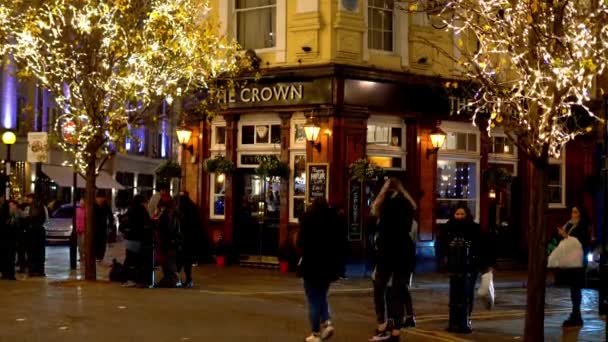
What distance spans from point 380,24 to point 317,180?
4.17m

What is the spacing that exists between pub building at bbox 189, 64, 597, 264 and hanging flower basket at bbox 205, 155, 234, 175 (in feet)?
0.92

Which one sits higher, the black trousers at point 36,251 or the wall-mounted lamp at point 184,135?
the wall-mounted lamp at point 184,135

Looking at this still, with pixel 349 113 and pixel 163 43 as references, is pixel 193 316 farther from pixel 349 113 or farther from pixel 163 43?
pixel 349 113

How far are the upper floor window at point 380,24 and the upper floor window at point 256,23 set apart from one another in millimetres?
2268

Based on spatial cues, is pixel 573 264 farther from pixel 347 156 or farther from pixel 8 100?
pixel 8 100

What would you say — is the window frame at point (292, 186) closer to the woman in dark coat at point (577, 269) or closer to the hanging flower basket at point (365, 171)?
the hanging flower basket at point (365, 171)

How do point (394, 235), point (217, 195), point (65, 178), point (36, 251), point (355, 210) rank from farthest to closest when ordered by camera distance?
point (65, 178) < point (217, 195) < point (355, 210) < point (36, 251) < point (394, 235)

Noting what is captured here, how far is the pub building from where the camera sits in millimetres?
21719

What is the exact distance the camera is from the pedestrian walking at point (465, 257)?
12445 mm

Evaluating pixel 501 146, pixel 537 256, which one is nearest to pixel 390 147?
pixel 501 146

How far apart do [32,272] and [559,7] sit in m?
13.0

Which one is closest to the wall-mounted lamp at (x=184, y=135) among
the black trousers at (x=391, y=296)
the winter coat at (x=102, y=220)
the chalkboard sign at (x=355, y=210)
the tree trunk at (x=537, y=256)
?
the winter coat at (x=102, y=220)

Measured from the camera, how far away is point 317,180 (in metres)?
21.6

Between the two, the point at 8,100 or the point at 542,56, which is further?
the point at 8,100
